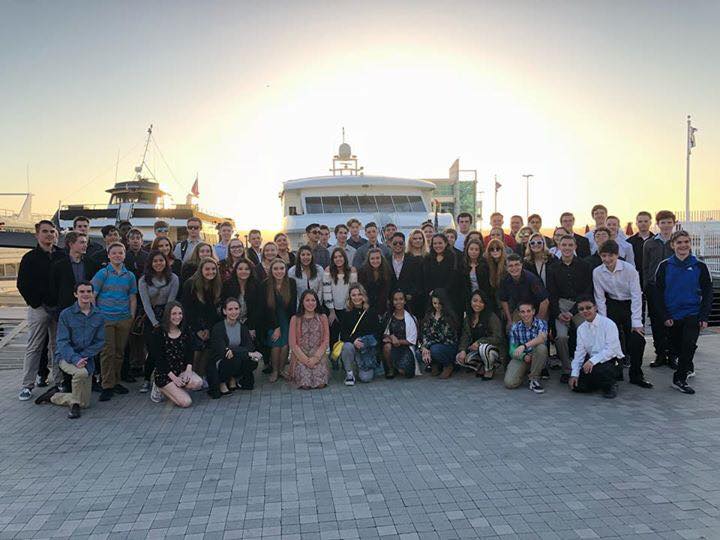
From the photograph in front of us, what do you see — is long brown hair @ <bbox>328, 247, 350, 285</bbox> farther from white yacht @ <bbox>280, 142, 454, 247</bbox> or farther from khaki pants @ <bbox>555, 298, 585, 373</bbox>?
white yacht @ <bbox>280, 142, 454, 247</bbox>

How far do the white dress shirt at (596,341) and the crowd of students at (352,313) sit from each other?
2 cm

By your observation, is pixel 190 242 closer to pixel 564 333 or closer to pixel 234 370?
pixel 234 370

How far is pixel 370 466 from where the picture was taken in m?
4.44

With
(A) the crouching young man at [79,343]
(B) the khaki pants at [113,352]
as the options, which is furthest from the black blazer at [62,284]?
(B) the khaki pants at [113,352]

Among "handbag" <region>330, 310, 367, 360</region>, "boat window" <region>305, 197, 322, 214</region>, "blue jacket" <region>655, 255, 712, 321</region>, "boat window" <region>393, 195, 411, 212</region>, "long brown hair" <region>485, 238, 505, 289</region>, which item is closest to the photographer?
"blue jacket" <region>655, 255, 712, 321</region>

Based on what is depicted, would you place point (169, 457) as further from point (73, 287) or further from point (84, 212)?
point (84, 212)

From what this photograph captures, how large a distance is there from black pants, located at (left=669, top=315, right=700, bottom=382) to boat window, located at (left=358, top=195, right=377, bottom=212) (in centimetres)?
1037

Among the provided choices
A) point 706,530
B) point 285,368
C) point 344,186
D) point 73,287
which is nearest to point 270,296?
point 285,368

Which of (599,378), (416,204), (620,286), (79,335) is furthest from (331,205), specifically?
(599,378)

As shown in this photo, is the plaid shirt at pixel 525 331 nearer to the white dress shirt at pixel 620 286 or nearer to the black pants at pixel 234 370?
the white dress shirt at pixel 620 286

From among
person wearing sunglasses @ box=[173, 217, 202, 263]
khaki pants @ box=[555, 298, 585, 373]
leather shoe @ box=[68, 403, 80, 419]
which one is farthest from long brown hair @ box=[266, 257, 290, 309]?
khaki pants @ box=[555, 298, 585, 373]

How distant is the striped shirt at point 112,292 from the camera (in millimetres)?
6762

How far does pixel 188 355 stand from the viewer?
6488mm

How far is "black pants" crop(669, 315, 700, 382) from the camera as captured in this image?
6.64 m
